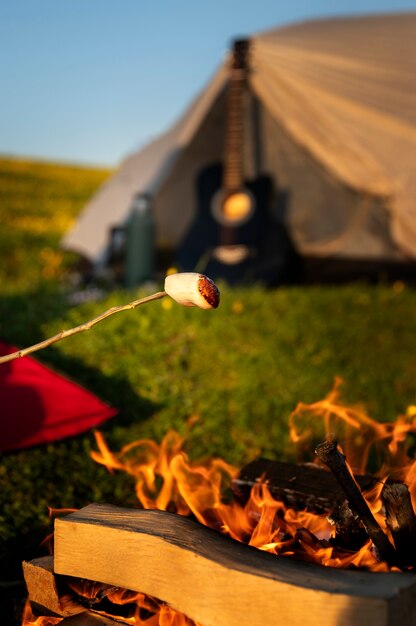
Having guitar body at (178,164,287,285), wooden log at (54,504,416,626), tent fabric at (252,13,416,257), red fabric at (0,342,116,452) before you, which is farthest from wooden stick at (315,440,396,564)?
guitar body at (178,164,287,285)

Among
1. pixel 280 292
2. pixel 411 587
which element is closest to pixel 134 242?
pixel 280 292

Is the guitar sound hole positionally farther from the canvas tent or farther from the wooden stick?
the wooden stick

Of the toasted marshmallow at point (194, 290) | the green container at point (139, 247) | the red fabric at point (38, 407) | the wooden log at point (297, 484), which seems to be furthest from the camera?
the green container at point (139, 247)

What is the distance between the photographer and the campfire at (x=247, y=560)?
148 cm

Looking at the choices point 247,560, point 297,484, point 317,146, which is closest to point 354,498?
point 247,560

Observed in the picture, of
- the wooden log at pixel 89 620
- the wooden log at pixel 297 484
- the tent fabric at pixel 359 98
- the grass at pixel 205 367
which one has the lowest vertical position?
the grass at pixel 205 367

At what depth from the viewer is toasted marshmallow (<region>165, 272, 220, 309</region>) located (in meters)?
1.56

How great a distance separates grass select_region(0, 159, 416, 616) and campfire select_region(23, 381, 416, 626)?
0.79 metres

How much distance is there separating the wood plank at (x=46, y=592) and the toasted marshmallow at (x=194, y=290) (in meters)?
0.81

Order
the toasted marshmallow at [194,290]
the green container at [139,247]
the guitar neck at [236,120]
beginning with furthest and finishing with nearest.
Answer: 1. the green container at [139,247]
2. the guitar neck at [236,120]
3. the toasted marshmallow at [194,290]

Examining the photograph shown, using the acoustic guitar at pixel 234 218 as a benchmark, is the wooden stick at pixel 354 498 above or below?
above

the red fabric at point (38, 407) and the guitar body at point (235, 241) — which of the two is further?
the guitar body at point (235, 241)

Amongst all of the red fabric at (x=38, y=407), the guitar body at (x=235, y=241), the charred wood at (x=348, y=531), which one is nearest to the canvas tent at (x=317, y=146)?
the guitar body at (x=235, y=241)

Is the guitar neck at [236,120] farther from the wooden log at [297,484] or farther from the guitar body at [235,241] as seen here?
the wooden log at [297,484]
